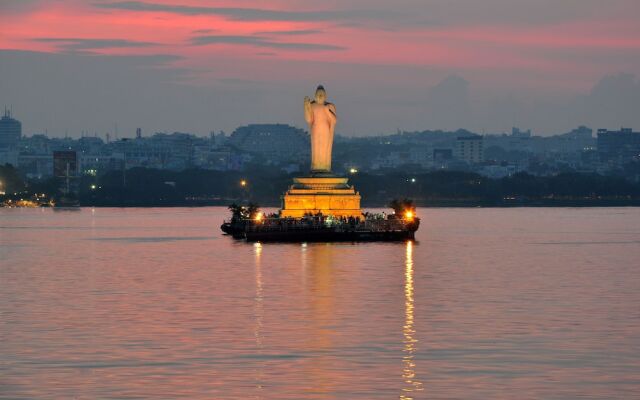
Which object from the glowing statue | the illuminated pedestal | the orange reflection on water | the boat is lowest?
the orange reflection on water

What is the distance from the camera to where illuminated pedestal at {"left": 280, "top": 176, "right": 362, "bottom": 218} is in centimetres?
7319

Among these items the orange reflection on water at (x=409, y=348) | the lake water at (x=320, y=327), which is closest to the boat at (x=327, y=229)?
the lake water at (x=320, y=327)

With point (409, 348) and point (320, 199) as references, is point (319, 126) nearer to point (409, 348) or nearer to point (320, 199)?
point (320, 199)

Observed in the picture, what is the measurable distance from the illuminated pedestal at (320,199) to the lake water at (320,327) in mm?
14867

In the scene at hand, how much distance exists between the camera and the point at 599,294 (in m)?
39.3

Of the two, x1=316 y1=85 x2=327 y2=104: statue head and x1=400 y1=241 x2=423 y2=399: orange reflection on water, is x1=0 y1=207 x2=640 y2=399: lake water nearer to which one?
x1=400 y1=241 x2=423 y2=399: orange reflection on water

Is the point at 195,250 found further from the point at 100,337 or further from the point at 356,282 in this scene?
the point at 100,337

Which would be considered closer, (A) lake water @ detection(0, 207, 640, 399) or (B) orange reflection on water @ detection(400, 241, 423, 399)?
(B) orange reflection on water @ detection(400, 241, 423, 399)

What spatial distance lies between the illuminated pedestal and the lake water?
48.8ft

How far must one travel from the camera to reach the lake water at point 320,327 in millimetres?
23031

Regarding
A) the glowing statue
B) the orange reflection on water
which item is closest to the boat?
the glowing statue

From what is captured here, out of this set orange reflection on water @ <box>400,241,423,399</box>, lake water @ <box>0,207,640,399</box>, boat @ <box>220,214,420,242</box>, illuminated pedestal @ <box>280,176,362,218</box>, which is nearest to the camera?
orange reflection on water @ <box>400,241,423,399</box>

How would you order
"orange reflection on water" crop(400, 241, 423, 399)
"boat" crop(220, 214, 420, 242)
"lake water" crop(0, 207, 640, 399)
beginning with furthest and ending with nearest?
1. "boat" crop(220, 214, 420, 242)
2. "lake water" crop(0, 207, 640, 399)
3. "orange reflection on water" crop(400, 241, 423, 399)

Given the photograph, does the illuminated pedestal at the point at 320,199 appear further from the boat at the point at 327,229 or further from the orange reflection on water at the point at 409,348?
the orange reflection on water at the point at 409,348
